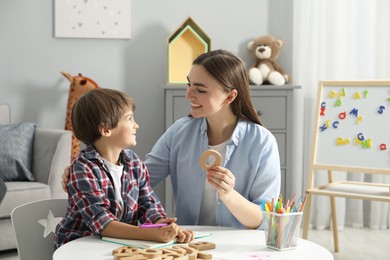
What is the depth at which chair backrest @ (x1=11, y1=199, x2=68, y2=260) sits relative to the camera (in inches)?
69.0

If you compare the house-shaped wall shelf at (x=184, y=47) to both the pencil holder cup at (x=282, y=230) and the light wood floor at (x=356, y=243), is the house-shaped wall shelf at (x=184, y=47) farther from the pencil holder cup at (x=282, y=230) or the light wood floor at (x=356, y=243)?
the pencil holder cup at (x=282, y=230)

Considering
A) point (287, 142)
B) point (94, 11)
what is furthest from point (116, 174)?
point (94, 11)

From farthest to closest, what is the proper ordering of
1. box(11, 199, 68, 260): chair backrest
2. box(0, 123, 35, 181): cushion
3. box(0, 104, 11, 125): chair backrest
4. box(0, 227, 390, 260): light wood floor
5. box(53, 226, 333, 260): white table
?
box(0, 104, 11, 125): chair backrest < box(0, 123, 35, 181): cushion < box(0, 227, 390, 260): light wood floor < box(11, 199, 68, 260): chair backrest < box(53, 226, 333, 260): white table

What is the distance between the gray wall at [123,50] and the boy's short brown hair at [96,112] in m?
2.70

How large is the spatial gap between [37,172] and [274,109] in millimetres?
1496

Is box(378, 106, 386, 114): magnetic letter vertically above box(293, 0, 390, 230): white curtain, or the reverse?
box(293, 0, 390, 230): white curtain

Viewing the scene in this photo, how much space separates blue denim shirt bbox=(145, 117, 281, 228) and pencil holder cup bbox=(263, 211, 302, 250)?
0.32 meters

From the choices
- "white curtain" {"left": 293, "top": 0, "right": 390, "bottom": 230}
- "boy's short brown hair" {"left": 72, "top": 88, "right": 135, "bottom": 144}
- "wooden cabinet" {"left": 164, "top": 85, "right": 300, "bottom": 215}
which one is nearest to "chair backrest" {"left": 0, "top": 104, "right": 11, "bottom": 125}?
"wooden cabinet" {"left": 164, "top": 85, "right": 300, "bottom": 215}

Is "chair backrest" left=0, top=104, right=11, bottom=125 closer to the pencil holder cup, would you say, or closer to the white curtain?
the white curtain

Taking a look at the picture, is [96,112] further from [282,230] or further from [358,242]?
[358,242]

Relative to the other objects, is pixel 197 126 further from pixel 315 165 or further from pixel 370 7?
pixel 370 7

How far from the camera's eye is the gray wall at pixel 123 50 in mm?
4316

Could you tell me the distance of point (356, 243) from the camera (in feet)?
13.1

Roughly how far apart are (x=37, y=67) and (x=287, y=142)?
171 centimetres
